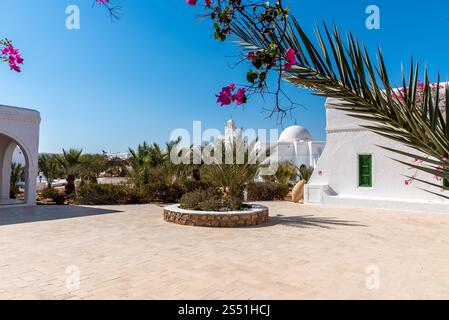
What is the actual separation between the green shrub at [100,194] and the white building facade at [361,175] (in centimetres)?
948

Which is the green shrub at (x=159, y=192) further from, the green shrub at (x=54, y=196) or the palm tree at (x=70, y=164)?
the palm tree at (x=70, y=164)

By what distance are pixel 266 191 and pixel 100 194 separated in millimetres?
8898

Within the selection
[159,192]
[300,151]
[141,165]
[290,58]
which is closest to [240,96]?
[290,58]

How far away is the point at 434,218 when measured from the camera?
452 inches

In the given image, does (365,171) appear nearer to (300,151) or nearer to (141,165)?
(141,165)

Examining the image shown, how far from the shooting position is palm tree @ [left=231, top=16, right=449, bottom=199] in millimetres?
2018

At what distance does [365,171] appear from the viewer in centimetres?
1498

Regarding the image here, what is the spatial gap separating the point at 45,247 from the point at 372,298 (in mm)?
6559

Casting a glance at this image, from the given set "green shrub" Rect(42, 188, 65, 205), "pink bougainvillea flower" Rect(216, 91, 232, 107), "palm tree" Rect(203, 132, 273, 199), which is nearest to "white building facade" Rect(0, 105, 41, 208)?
"green shrub" Rect(42, 188, 65, 205)

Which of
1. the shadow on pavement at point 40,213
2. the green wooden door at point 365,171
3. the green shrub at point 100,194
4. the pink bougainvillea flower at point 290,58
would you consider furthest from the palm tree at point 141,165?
the pink bougainvillea flower at point 290,58

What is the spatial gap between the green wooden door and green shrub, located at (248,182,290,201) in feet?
14.9

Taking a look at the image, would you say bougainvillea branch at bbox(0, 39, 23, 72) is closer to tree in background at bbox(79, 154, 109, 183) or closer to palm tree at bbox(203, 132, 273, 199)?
palm tree at bbox(203, 132, 273, 199)
